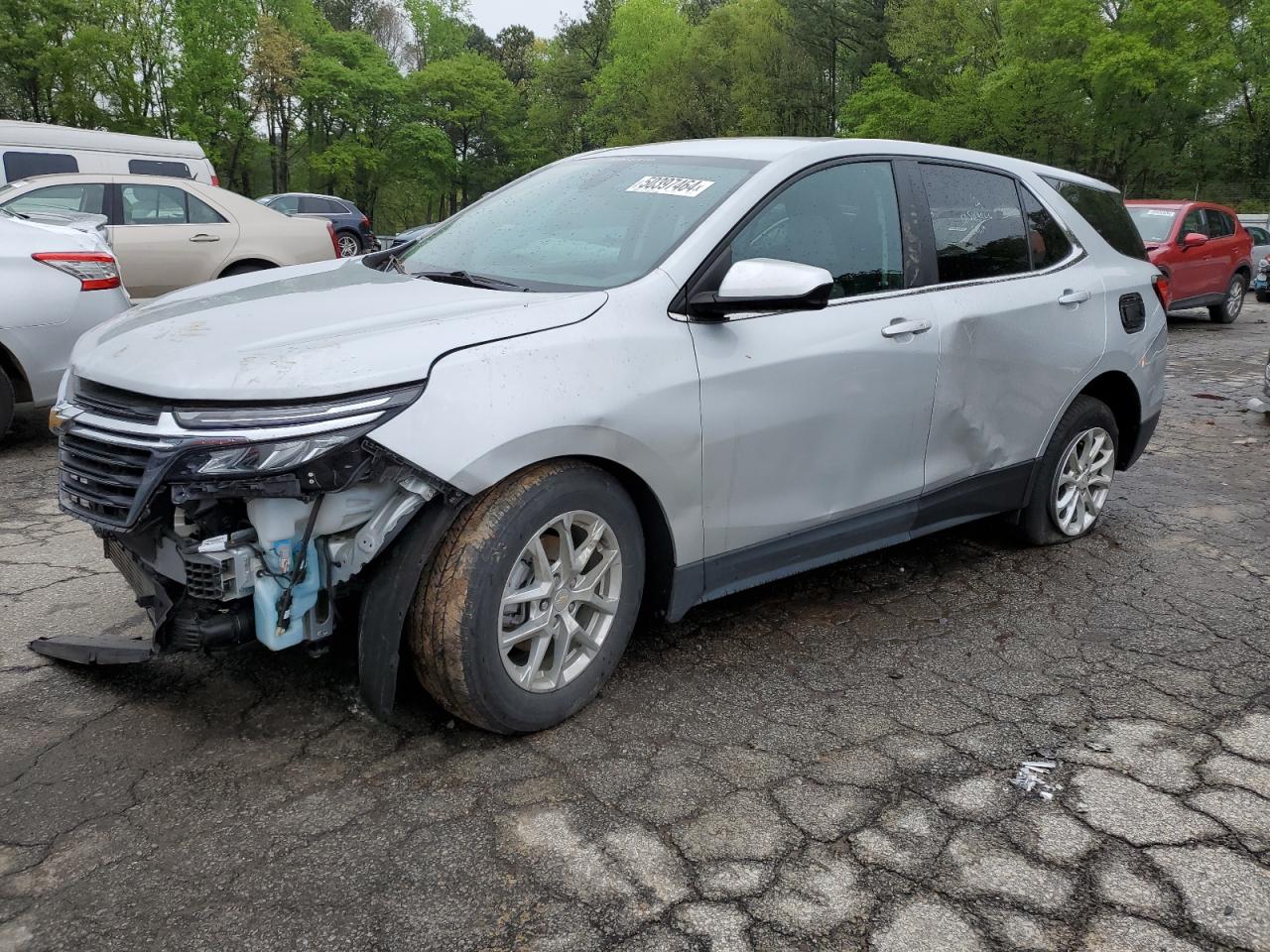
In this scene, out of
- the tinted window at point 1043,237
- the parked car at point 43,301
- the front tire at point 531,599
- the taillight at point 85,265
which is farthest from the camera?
the taillight at point 85,265

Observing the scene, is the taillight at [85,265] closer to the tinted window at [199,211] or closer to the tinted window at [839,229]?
the tinted window at [199,211]

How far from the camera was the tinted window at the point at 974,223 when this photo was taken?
12.8ft

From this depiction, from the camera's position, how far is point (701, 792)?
9.01 feet

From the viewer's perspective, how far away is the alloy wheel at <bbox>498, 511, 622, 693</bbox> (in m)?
2.83

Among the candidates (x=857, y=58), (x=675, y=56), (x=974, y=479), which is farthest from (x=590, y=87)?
(x=974, y=479)

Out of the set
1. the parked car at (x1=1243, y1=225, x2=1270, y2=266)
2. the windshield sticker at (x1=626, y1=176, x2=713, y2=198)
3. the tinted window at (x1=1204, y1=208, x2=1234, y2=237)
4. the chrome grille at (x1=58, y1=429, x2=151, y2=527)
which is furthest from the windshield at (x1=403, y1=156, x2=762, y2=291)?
the parked car at (x1=1243, y1=225, x2=1270, y2=266)

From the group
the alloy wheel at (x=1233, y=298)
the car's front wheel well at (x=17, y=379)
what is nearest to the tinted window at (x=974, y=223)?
the car's front wheel well at (x=17, y=379)

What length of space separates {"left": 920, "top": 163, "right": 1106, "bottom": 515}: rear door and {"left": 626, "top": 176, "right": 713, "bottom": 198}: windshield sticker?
97 centimetres

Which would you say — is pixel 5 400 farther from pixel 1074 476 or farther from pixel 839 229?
pixel 1074 476

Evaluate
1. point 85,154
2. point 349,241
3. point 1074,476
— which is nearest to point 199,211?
point 85,154

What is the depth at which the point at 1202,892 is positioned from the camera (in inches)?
94.2

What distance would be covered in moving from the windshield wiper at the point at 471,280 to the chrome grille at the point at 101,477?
1.11 metres

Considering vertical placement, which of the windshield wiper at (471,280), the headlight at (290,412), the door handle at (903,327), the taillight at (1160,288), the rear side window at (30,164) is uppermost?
the rear side window at (30,164)

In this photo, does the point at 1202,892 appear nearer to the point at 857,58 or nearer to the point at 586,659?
the point at 586,659
